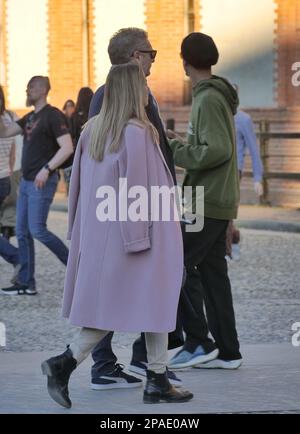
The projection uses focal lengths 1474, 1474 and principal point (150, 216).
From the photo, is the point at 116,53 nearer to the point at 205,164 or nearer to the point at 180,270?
the point at 205,164

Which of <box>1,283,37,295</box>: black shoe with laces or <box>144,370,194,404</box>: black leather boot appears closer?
<box>144,370,194,404</box>: black leather boot

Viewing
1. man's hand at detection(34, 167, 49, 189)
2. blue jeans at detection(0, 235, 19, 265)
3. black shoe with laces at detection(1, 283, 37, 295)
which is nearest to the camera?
man's hand at detection(34, 167, 49, 189)

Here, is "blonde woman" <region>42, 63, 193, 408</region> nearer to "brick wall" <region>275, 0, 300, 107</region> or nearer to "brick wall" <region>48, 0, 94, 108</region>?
"brick wall" <region>275, 0, 300, 107</region>

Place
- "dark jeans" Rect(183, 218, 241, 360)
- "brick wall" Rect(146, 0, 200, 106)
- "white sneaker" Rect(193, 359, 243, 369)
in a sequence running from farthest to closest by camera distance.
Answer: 1. "brick wall" Rect(146, 0, 200, 106)
2. "white sneaker" Rect(193, 359, 243, 369)
3. "dark jeans" Rect(183, 218, 241, 360)

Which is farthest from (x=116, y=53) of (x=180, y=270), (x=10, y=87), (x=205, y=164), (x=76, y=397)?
(x=10, y=87)

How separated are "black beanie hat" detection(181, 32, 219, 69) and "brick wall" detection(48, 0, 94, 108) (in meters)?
19.5

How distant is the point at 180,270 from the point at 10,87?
2250cm

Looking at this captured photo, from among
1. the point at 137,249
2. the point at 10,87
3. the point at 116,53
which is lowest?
the point at 10,87

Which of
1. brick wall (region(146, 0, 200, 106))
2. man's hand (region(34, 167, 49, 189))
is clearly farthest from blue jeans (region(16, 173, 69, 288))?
brick wall (region(146, 0, 200, 106))

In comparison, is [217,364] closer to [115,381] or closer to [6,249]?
[115,381]

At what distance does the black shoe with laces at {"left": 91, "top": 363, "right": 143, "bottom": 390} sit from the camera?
7.85 m

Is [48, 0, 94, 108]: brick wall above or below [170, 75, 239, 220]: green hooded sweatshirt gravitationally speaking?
below

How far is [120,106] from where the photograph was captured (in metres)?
7.21

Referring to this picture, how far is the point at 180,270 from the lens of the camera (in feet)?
24.0
